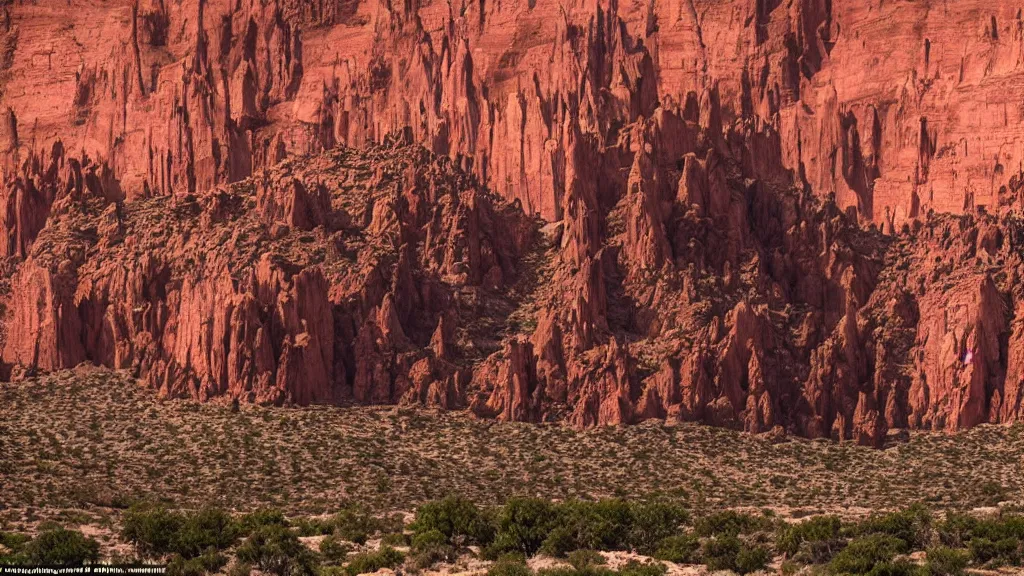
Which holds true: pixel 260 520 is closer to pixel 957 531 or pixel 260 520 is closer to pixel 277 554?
pixel 277 554

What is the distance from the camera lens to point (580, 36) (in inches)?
7485

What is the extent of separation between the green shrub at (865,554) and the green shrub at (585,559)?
11535 millimetres

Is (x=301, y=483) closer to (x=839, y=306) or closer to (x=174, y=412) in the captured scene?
(x=174, y=412)

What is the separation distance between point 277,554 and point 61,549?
10.4 metres

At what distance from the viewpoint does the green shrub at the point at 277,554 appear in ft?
394

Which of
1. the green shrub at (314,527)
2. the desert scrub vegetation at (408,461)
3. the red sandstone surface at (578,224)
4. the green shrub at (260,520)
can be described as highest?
the red sandstone surface at (578,224)

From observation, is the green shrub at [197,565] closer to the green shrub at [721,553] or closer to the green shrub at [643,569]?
the green shrub at [643,569]

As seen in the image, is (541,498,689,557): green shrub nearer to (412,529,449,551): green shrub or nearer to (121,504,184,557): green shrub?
(412,529,449,551): green shrub

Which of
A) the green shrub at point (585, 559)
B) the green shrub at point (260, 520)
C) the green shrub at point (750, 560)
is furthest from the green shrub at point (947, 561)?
the green shrub at point (260, 520)

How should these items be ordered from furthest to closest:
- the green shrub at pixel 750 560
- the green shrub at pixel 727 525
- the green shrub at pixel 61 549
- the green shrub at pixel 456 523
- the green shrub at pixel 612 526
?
the green shrub at pixel 456 523 → the green shrub at pixel 727 525 → the green shrub at pixel 612 526 → the green shrub at pixel 750 560 → the green shrub at pixel 61 549

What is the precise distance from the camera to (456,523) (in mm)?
128125

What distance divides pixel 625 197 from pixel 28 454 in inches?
1938

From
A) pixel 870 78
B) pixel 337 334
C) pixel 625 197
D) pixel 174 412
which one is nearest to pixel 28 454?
pixel 174 412

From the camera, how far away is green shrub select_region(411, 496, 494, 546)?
128 meters
